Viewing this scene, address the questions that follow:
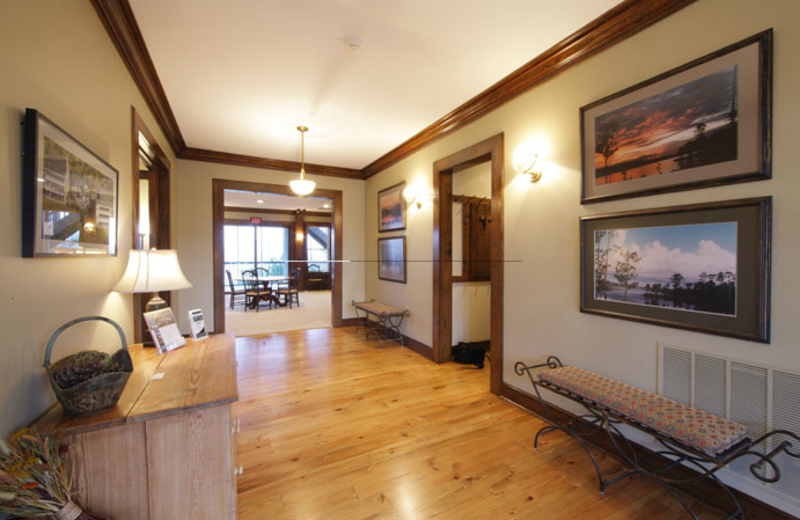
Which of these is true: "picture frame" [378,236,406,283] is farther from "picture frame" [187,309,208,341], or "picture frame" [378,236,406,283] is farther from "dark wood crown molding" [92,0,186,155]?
"dark wood crown molding" [92,0,186,155]

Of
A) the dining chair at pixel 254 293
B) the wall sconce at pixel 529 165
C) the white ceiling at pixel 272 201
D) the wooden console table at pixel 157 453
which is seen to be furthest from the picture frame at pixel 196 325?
the white ceiling at pixel 272 201

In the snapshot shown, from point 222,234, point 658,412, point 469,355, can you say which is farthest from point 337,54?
point 222,234

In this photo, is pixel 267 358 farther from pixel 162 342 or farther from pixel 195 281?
pixel 162 342

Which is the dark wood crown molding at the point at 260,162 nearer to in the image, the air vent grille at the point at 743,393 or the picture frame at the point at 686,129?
the picture frame at the point at 686,129

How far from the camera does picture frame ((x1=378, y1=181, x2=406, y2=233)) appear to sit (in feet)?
15.7

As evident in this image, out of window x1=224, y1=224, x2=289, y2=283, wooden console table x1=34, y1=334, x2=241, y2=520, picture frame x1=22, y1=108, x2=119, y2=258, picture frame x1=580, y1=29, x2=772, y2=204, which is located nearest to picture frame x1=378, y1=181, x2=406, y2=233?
picture frame x1=580, y1=29, x2=772, y2=204

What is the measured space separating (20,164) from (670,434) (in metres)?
2.89

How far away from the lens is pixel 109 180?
1.91 m

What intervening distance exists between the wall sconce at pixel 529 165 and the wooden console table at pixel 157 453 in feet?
8.37

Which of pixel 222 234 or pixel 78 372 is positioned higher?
pixel 222 234

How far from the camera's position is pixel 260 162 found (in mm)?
5285

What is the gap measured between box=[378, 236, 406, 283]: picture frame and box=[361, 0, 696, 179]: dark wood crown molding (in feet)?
5.68

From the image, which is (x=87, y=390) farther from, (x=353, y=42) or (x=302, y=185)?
(x=302, y=185)

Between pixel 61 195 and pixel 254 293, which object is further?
pixel 254 293
